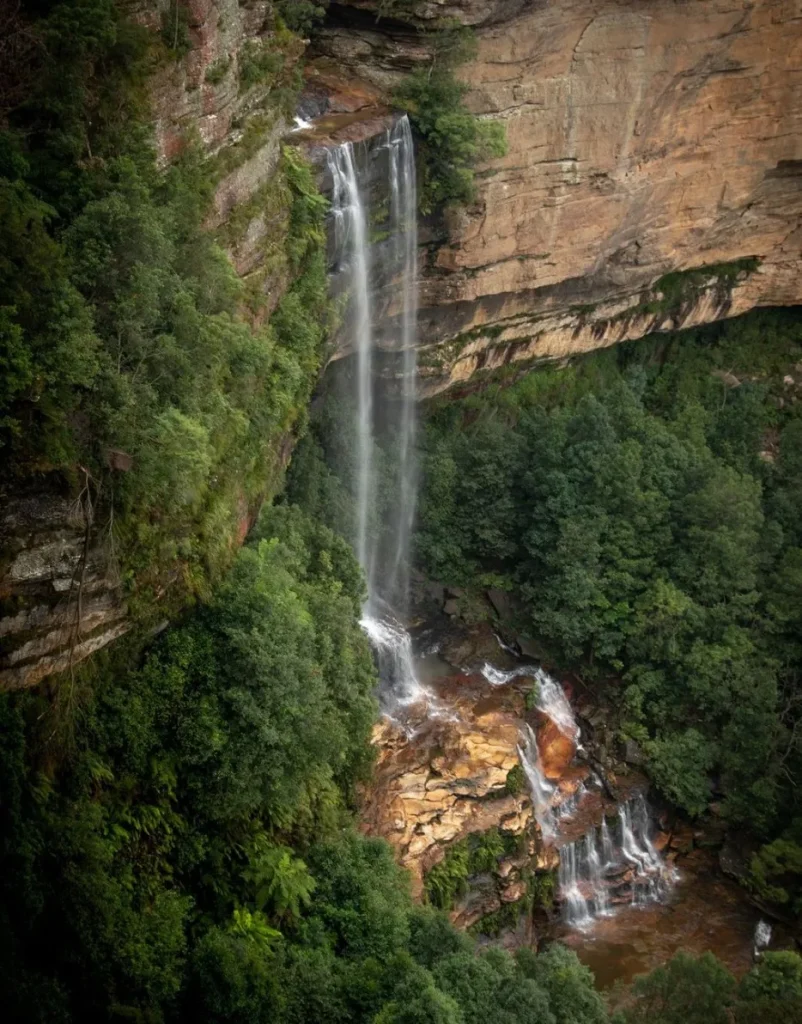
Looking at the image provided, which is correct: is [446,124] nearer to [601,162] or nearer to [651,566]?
[601,162]

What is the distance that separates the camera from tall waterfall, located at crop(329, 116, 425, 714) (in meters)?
20.7

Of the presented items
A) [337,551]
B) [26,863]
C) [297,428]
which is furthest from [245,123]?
[26,863]

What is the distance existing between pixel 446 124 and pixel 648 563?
10922 millimetres

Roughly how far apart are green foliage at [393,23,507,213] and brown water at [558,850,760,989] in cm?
1555

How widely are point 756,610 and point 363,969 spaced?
50.2 ft

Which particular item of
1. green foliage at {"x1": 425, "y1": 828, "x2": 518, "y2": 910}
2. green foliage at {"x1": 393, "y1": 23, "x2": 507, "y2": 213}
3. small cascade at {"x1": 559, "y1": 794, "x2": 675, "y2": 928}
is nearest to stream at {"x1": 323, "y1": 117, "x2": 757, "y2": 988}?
small cascade at {"x1": 559, "y1": 794, "x2": 675, "y2": 928}

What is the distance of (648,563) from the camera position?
24609mm

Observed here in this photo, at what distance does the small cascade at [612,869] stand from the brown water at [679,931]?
288mm

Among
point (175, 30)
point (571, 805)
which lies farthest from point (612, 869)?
point (175, 30)

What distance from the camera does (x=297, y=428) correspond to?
19.0 metres

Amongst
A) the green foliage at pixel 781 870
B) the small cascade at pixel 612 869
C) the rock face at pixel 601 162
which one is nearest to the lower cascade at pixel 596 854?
the small cascade at pixel 612 869

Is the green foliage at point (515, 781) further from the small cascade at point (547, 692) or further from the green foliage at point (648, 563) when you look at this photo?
the green foliage at point (648, 563)

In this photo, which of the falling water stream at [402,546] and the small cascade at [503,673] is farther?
the small cascade at [503,673]

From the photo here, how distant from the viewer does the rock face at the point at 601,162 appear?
22.0 metres
